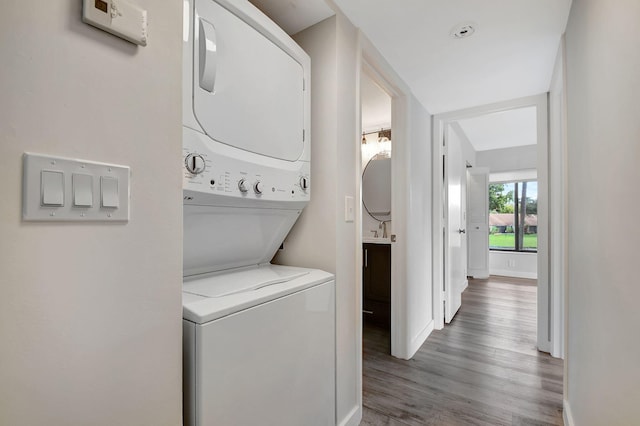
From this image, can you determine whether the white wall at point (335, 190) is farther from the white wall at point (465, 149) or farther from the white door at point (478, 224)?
the white door at point (478, 224)

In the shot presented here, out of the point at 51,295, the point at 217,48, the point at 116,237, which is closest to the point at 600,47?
the point at 217,48

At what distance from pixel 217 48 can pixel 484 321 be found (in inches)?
139

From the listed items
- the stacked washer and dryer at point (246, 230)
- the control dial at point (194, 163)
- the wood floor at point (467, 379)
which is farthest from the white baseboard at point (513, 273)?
the control dial at point (194, 163)

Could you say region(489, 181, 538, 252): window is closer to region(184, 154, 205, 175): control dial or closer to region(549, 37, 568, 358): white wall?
region(549, 37, 568, 358): white wall

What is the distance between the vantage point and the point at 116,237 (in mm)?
667

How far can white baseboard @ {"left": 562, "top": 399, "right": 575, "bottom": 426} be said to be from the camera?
5.02 feet

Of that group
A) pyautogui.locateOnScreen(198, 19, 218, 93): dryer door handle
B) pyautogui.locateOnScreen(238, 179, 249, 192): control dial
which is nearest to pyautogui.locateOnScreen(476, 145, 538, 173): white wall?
pyautogui.locateOnScreen(238, 179, 249, 192): control dial

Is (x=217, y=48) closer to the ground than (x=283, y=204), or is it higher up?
higher up

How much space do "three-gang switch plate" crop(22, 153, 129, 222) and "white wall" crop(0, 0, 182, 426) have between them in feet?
0.05

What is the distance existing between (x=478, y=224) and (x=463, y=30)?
4575 mm

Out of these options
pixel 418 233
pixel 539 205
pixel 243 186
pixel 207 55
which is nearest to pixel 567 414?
pixel 418 233

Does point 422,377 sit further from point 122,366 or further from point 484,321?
point 122,366

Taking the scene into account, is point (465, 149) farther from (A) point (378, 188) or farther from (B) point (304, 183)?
→ (B) point (304, 183)

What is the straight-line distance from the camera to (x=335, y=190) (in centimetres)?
148
